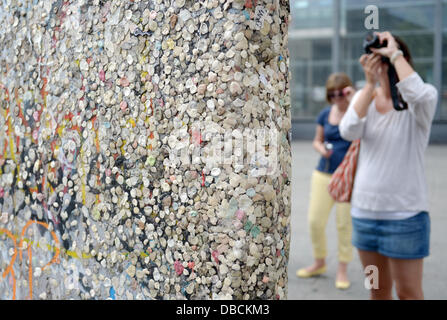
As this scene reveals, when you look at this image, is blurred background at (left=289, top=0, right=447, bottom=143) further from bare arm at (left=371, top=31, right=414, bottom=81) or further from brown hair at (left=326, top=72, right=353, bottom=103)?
bare arm at (left=371, top=31, right=414, bottom=81)

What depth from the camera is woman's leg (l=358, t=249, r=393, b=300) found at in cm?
282

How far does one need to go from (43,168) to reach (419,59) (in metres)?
13.6

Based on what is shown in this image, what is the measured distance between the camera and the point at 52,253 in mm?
2148

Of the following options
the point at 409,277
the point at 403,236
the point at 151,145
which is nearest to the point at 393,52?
the point at 403,236

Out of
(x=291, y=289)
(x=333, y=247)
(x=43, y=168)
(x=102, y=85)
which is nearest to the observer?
(x=102, y=85)

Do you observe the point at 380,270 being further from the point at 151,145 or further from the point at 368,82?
the point at 151,145

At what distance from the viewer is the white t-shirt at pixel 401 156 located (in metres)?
2.57

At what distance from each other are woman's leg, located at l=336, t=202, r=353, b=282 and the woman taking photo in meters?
1.50

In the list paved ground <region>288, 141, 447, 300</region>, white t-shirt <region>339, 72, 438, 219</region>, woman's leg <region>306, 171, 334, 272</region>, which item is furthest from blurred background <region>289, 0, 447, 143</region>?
white t-shirt <region>339, 72, 438, 219</region>

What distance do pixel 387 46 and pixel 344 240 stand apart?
2.15m

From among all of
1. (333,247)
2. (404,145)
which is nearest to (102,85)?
(404,145)

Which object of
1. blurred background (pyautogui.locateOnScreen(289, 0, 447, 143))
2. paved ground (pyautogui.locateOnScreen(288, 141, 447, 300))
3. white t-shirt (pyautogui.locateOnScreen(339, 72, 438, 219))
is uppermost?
blurred background (pyautogui.locateOnScreen(289, 0, 447, 143))

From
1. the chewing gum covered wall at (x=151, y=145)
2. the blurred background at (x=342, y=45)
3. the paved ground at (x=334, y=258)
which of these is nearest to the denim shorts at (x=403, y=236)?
the chewing gum covered wall at (x=151, y=145)
